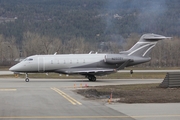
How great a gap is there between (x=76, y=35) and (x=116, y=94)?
6422 inches

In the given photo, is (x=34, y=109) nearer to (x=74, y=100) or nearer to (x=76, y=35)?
(x=74, y=100)

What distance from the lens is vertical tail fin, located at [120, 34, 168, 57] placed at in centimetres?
4984

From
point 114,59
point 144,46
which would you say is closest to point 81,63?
point 114,59

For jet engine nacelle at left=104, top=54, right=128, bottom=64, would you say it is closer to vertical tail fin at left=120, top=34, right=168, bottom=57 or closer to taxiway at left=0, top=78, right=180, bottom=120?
vertical tail fin at left=120, top=34, right=168, bottom=57

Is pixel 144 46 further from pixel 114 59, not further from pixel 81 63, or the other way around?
pixel 81 63

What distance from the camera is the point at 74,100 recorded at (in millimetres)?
25766

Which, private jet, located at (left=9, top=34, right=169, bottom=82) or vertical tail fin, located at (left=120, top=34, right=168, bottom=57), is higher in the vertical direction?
vertical tail fin, located at (left=120, top=34, right=168, bottom=57)

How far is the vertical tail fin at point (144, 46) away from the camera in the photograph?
49.8 metres

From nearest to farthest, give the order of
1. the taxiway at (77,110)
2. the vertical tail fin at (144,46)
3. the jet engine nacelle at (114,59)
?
the taxiway at (77,110)
the jet engine nacelle at (114,59)
the vertical tail fin at (144,46)

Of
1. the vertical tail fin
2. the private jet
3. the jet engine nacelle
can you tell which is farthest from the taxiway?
the vertical tail fin

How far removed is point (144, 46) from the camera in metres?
50.4

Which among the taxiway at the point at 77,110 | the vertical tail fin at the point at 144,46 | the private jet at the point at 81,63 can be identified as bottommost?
the taxiway at the point at 77,110

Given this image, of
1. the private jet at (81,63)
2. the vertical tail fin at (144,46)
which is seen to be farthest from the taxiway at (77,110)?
the vertical tail fin at (144,46)

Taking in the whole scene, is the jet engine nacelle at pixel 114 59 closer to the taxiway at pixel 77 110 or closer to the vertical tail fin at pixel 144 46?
the vertical tail fin at pixel 144 46
